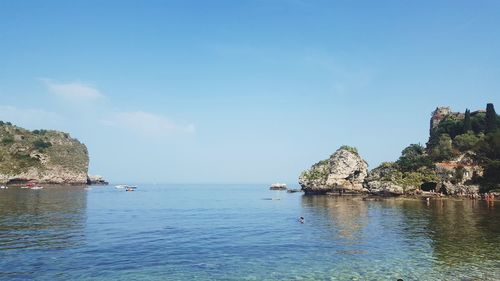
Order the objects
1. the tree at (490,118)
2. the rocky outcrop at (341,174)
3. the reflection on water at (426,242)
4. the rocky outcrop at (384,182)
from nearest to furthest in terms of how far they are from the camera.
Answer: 1. the reflection on water at (426,242)
2. the rocky outcrop at (384,182)
3. the tree at (490,118)
4. the rocky outcrop at (341,174)

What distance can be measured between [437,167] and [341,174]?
3679 cm

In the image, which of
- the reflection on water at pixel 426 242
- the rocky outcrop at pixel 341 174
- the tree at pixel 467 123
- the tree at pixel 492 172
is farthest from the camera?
the rocky outcrop at pixel 341 174

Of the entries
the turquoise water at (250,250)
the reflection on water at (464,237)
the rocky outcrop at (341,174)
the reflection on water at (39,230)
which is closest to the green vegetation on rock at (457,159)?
the rocky outcrop at (341,174)

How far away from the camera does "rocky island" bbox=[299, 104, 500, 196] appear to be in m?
112

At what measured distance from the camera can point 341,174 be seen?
146m

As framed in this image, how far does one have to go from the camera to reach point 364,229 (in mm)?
52875

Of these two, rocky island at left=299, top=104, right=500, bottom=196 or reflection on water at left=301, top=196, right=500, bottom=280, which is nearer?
reflection on water at left=301, top=196, right=500, bottom=280

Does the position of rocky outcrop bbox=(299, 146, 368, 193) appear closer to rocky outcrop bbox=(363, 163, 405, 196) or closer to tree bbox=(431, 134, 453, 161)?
rocky outcrop bbox=(363, 163, 405, 196)

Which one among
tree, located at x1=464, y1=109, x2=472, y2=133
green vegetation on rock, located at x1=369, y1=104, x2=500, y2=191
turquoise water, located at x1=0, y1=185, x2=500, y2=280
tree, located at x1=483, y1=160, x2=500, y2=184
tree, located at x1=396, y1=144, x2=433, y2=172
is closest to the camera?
turquoise water, located at x1=0, y1=185, x2=500, y2=280

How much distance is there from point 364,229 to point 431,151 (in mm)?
89951

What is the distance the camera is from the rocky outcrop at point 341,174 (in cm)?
14457

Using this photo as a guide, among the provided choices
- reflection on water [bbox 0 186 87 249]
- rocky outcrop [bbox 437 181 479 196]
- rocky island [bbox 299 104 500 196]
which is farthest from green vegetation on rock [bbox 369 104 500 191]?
reflection on water [bbox 0 186 87 249]

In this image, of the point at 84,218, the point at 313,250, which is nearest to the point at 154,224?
the point at 84,218

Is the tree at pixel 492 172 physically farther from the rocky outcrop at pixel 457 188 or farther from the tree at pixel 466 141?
the tree at pixel 466 141
